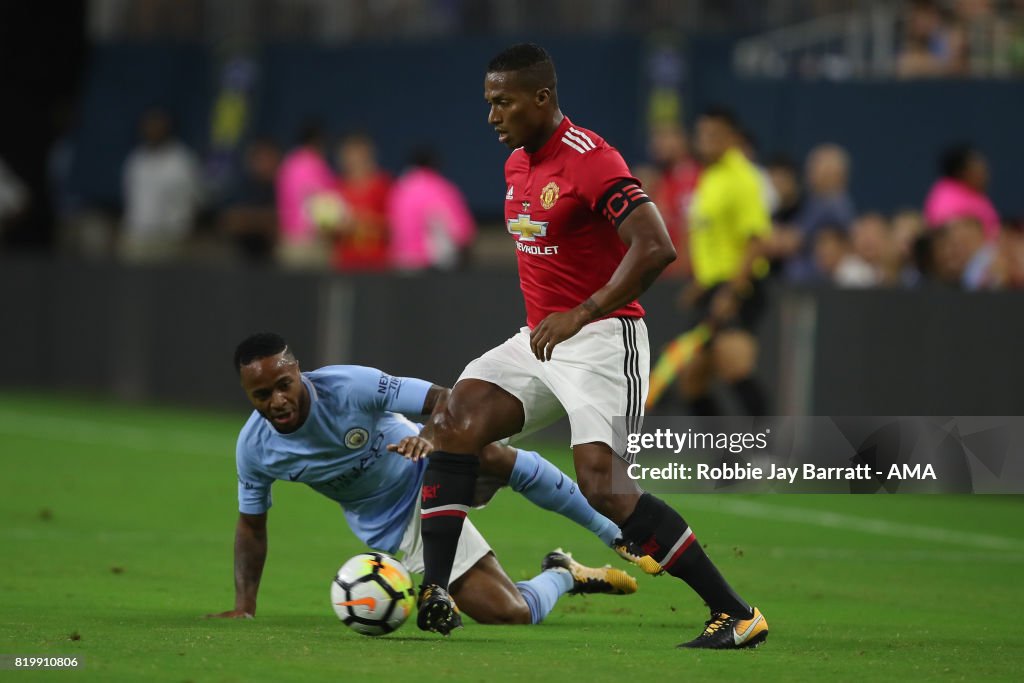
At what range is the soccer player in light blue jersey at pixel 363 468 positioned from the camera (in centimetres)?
755

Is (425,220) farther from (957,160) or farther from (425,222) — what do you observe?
(957,160)

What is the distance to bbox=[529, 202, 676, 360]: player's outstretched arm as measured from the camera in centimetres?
661

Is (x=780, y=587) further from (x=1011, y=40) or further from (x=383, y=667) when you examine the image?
(x=1011, y=40)

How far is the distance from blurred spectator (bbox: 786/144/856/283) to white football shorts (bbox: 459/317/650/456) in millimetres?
8292

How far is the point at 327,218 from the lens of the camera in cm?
1852

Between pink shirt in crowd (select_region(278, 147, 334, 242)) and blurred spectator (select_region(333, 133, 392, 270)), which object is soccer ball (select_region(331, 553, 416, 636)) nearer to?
blurred spectator (select_region(333, 133, 392, 270))

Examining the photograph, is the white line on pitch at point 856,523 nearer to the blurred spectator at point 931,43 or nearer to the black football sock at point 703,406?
the black football sock at point 703,406

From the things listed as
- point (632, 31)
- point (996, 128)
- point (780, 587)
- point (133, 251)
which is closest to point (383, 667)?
point (780, 587)

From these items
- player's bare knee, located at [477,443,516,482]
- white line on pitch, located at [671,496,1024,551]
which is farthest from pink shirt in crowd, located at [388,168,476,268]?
player's bare knee, located at [477,443,516,482]

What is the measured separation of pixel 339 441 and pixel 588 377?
1340 mm

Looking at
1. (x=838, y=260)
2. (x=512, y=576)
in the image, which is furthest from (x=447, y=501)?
(x=838, y=260)

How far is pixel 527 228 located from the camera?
709 cm

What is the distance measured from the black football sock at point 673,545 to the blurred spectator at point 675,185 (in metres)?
8.40

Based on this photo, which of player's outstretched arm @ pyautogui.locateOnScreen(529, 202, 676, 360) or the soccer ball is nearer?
player's outstretched arm @ pyautogui.locateOnScreen(529, 202, 676, 360)
